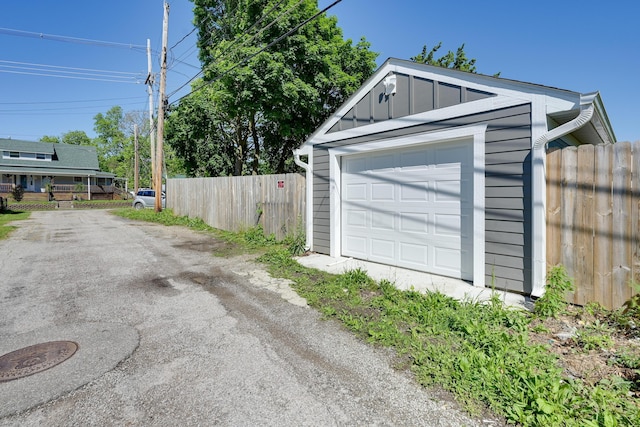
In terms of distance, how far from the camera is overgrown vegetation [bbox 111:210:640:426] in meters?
1.94

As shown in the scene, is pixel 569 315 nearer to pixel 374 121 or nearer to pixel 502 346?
pixel 502 346

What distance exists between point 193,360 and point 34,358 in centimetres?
137

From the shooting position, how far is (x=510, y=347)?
2580 millimetres

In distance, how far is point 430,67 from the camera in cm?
472

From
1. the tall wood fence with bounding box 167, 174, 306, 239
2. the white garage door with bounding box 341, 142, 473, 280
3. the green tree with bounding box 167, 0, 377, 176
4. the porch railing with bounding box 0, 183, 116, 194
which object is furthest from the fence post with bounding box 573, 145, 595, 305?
the porch railing with bounding box 0, 183, 116, 194

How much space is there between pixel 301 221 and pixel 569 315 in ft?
16.5

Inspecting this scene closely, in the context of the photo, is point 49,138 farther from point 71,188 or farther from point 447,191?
point 447,191

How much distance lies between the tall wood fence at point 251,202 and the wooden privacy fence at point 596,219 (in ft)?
15.6

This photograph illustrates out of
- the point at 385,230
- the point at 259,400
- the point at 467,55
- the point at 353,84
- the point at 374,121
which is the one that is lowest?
the point at 259,400

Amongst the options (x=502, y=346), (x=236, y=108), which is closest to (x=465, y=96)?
(x=502, y=346)

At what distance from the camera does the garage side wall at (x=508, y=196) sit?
381 cm

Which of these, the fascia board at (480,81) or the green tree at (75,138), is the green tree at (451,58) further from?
the green tree at (75,138)

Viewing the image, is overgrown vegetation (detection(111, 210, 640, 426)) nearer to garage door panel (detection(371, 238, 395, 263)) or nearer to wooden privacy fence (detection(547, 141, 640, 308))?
wooden privacy fence (detection(547, 141, 640, 308))

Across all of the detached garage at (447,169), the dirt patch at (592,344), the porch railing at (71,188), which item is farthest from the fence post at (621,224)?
the porch railing at (71,188)
